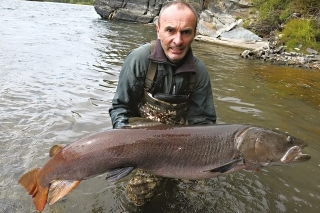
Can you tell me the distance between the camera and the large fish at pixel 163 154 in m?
2.86

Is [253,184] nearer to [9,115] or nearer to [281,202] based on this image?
[281,202]

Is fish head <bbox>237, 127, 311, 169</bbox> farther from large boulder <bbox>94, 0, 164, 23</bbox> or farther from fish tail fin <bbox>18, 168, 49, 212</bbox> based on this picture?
large boulder <bbox>94, 0, 164, 23</bbox>

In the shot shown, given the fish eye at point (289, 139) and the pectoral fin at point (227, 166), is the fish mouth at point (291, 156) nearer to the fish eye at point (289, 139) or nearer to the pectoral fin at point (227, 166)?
the fish eye at point (289, 139)

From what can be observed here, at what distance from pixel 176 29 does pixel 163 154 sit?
4.36 feet

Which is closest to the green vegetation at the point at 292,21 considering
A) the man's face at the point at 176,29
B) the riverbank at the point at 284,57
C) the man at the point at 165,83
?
the riverbank at the point at 284,57

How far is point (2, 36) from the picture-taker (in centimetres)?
1612

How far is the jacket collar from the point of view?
3492 mm

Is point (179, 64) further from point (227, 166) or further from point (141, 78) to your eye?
point (227, 166)

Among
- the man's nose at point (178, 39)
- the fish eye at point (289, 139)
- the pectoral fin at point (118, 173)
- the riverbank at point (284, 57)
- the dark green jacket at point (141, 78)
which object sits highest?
the man's nose at point (178, 39)

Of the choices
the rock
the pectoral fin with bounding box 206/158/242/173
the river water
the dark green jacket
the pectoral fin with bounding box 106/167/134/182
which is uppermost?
the dark green jacket

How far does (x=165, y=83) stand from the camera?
3633mm

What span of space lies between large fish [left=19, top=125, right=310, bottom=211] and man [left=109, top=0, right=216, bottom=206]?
56 centimetres

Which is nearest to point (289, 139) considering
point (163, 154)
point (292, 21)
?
point (163, 154)

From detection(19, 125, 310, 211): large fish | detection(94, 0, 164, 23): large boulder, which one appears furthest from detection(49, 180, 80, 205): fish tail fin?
detection(94, 0, 164, 23): large boulder
